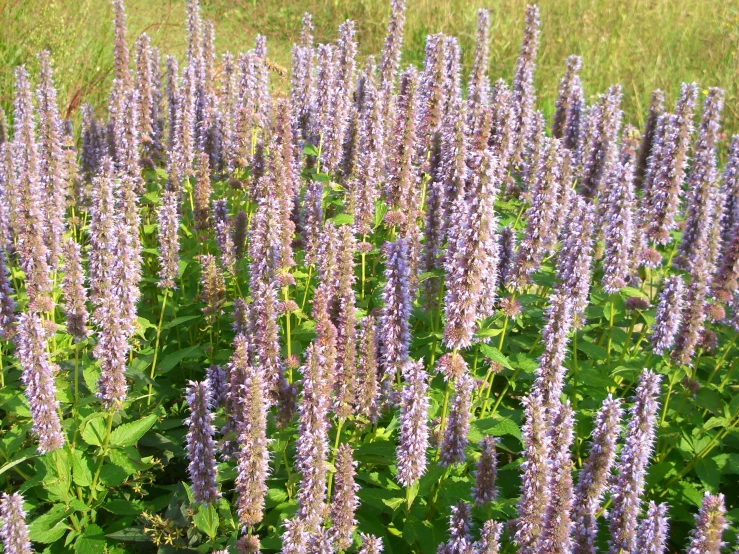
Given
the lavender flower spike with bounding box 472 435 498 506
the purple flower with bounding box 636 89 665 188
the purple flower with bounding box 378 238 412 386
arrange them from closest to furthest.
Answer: the lavender flower spike with bounding box 472 435 498 506 < the purple flower with bounding box 378 238 412 386 < the purple flower with bounding box 636 89 665 188

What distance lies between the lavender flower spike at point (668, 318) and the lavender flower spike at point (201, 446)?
2.75 m

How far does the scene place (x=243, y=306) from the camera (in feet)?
15.1

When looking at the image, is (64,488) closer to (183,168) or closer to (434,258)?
(434,258)

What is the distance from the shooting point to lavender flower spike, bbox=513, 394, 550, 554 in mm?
3270

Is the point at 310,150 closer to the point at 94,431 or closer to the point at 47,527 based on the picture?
the point at 94,431

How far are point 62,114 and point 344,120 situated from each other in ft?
17.3

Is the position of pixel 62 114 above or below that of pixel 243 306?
above

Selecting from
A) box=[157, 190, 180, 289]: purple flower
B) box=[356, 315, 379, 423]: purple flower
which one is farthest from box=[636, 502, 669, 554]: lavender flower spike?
box=[157, 190, 180, 289]: purple flower

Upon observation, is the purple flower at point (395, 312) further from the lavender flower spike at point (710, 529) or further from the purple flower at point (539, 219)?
the lavender flower spike at point (710, 529)

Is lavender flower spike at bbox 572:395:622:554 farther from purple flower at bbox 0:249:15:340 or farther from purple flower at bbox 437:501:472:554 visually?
purple flower at bbox 0:249:15:340

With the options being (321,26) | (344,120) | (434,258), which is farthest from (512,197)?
(321,26)

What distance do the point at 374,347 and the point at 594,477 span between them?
1.29 metres

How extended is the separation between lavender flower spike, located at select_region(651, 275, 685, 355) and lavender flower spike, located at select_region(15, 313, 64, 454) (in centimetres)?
353

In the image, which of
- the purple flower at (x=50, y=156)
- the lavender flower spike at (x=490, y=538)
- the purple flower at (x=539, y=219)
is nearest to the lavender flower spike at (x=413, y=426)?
the lavender flower spike at (x=490, y=538)
